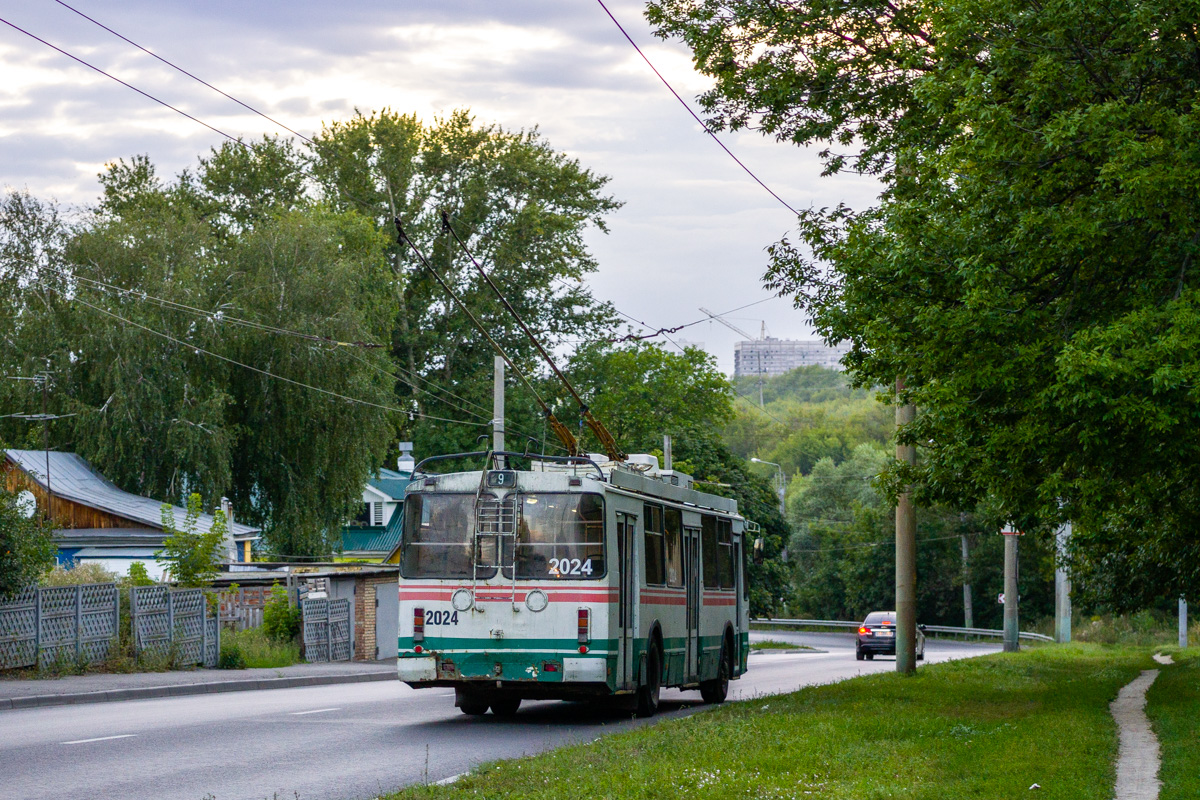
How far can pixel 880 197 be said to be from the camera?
65.8ft

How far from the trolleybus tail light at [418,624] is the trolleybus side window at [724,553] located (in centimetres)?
599

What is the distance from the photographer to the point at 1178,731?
44.6 feet

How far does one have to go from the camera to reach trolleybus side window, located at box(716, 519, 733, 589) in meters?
20.7

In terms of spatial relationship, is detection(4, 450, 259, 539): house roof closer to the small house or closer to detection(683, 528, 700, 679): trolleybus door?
the small house

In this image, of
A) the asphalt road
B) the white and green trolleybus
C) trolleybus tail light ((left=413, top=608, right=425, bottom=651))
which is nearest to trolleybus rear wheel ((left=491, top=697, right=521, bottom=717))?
the asphalt road

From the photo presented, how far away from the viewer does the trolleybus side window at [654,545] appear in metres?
17.0

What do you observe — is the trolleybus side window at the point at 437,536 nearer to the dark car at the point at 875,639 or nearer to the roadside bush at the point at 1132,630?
the dark car at the point at 875,639

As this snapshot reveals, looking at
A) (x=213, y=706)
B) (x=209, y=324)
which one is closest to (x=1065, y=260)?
(x=213, y=706)

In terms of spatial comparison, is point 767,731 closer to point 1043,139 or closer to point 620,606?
point 620,606

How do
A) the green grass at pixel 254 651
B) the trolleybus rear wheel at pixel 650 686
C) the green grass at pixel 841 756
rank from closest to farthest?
the green grass at pixel 841 756
the trolleybus rear wheel at pixel 650 686
the green grass at pixel 254 651

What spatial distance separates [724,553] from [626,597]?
5213 millimetres

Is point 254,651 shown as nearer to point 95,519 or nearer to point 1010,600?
point 95,519

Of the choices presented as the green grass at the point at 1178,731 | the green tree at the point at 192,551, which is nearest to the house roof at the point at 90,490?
the green tree at the point at 192,551

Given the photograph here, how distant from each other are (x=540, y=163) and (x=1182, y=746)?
54.9 meters
